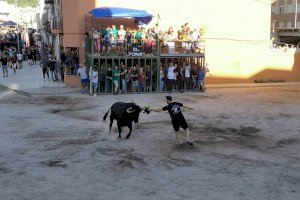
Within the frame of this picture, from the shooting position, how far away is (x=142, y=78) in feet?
80.6

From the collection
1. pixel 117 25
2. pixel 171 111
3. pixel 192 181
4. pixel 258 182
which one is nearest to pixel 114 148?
pixel 171 111

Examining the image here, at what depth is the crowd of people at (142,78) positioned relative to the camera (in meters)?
23.9

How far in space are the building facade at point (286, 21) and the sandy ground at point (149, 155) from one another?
98.0 ft

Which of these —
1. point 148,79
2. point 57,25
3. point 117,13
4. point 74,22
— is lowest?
point 148,79

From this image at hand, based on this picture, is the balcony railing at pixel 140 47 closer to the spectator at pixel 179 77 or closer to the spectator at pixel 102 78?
the spectator at pixel 102 78

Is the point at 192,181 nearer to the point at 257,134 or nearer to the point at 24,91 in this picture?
the point at 257,134

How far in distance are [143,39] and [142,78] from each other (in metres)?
2.37

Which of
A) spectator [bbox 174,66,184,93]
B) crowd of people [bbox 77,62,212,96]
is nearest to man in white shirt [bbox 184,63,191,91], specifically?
crowd of people [bbox 77,62,212,96]

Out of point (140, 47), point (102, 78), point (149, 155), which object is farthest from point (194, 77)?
point (149, 155)

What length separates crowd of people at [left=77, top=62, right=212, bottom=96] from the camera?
23906mm

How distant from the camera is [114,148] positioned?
12.8 meters

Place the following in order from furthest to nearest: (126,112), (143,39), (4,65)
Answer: (4,65), (143,39), (126,112)

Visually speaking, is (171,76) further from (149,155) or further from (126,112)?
(149,155)

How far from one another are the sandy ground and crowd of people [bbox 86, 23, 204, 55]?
16.8ft
